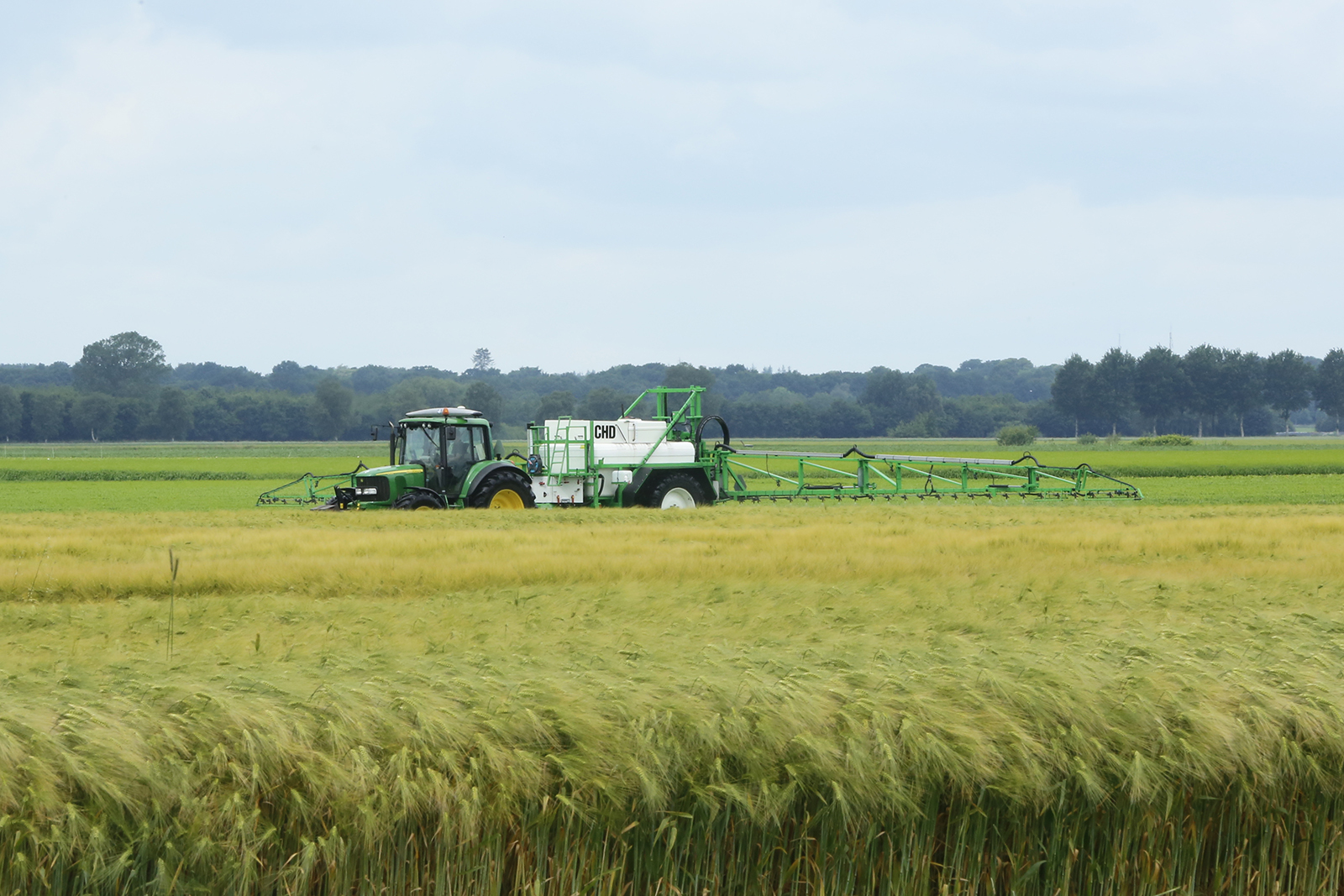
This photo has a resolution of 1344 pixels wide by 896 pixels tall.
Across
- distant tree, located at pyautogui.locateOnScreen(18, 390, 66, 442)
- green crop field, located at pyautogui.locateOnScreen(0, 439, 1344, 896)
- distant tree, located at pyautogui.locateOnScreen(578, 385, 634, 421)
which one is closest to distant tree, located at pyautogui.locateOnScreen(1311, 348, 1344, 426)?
distant tree, located at pyautogui.locateOnScreen(578, 385, 634, 421)

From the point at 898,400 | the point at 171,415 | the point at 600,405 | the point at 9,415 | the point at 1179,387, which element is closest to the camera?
the point at 600,405

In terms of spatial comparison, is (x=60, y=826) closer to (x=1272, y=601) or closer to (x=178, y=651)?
(x=178, y=651)

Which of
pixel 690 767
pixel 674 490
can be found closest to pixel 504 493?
pixel 674 490

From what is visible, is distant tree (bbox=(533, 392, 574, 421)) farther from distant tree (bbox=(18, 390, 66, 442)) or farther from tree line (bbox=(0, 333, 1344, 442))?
distant tree (bbox=(18, 390, 66, 442))

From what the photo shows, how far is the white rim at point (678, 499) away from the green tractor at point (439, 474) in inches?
150

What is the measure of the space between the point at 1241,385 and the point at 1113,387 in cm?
1598

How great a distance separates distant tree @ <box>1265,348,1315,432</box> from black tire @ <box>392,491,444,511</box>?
159579 millimetres

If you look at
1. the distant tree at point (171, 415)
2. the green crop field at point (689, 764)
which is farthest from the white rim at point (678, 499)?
the distant tree at point (171, 415)

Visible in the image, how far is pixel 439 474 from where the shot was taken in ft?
86.4

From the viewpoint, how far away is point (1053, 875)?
220 inches

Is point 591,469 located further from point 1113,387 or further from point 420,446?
point 1113,387

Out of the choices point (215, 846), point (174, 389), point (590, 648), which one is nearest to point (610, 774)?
point (215, 846)

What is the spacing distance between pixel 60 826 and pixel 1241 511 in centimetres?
2824

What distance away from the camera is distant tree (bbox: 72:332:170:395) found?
171875mm
